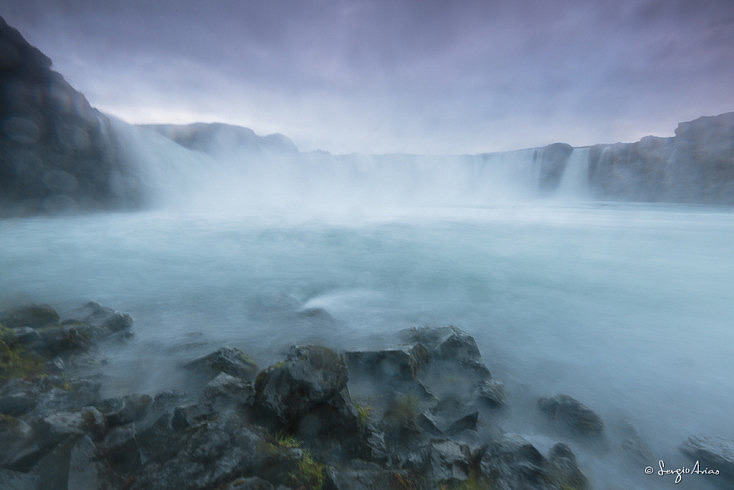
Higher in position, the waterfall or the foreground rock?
the waterfall

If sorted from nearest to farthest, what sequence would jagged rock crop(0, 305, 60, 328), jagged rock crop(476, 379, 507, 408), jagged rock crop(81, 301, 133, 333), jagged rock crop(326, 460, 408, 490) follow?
1. jagged rock crop(326, 460, 408, 490)
2. jagged rock crop(476, 379, 507, 408)
3. jagged rock crop(0, 305, 60, 328)
4. jagged rock crop(81, 301, 133, 333)

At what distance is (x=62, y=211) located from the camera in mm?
17672

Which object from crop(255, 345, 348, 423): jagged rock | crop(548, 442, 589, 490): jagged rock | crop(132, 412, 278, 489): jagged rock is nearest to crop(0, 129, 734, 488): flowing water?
crop(548, 442, 589, 490): jagged rock

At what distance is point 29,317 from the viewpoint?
16.0 ft

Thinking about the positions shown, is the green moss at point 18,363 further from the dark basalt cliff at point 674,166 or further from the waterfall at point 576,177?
the waterfall at point 576,177

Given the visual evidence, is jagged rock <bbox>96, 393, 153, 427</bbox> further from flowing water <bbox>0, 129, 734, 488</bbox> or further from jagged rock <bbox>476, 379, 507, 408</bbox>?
jagged rock <bbox>476, 379, 507, 408</bbox>

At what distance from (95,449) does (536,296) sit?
891 centimetres

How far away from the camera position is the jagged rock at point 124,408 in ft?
9.90

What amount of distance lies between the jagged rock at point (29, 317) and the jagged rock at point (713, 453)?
8832 mm

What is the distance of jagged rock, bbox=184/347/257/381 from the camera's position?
4.09 meters

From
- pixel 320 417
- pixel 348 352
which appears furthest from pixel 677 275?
pixel 320 417

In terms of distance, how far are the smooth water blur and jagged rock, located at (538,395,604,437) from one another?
186mm

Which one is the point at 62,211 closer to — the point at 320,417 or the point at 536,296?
the point at 320,417

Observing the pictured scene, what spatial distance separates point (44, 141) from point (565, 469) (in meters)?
24.3
